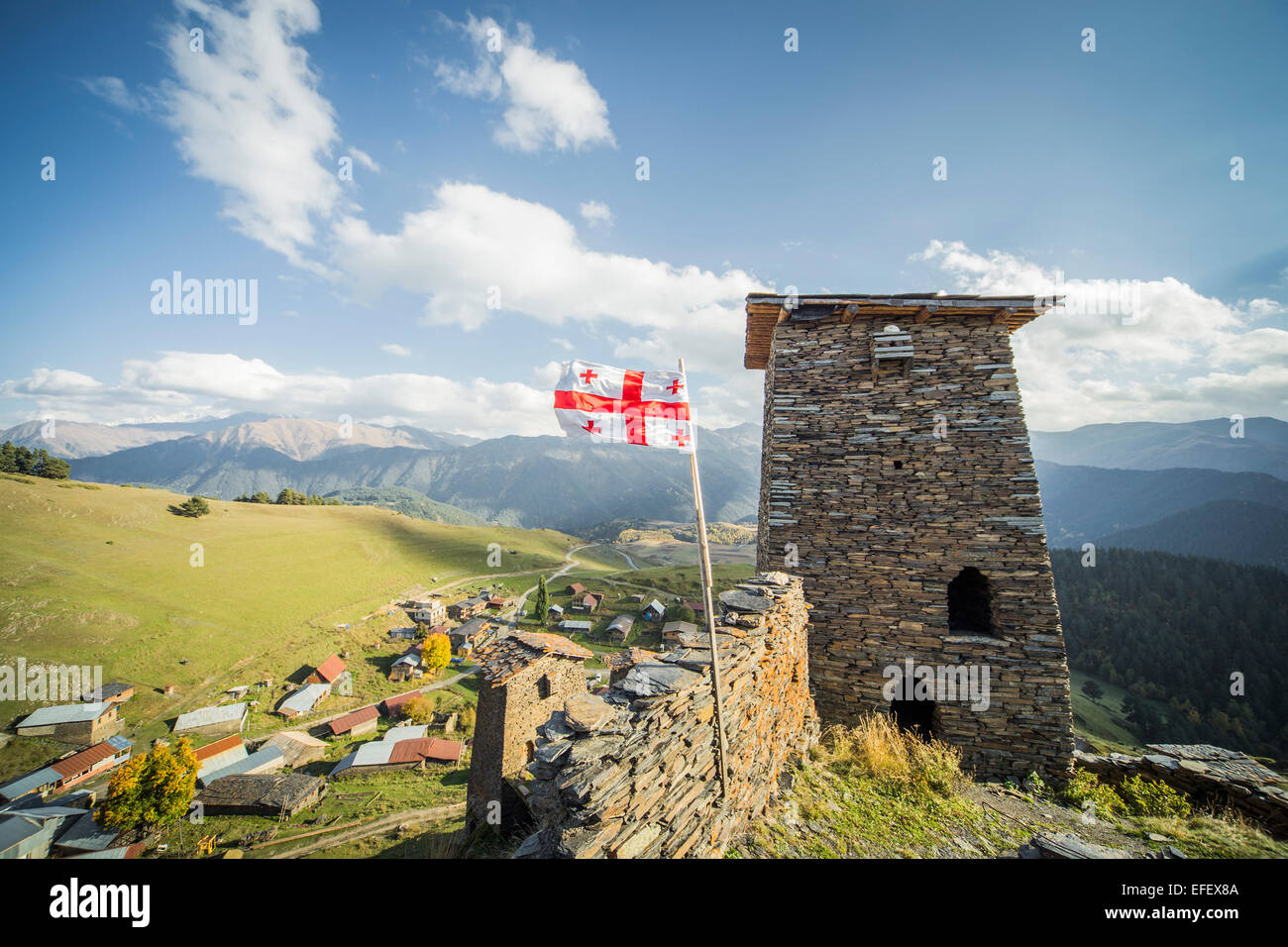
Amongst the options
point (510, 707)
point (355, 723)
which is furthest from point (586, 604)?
point (510, 707)

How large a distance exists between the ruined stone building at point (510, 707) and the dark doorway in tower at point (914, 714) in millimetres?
8042

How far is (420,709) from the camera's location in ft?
137

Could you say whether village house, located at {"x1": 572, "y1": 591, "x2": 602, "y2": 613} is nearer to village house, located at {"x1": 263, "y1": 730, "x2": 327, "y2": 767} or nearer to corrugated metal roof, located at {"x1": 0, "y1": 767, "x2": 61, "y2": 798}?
village house, located at {"x1": 263, "y1": 730, "x2": 327, "y2": 767}

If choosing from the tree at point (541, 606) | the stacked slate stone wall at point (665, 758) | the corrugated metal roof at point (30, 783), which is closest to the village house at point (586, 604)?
the tree at point (541, 606)

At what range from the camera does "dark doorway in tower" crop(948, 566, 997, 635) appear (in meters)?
10.2

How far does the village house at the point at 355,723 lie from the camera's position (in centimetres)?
3991

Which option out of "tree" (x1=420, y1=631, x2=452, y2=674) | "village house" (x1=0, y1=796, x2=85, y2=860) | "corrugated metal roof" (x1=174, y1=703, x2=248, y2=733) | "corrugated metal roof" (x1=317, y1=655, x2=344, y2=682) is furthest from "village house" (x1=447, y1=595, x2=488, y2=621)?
"village house" (x1=0, y1=796, x2=85, y2=860)

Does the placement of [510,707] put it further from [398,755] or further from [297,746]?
[297,746]

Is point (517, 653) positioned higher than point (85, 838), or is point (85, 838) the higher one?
point (517, 653)

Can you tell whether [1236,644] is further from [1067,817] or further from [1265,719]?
[1067,817]

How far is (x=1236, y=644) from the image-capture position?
236 feet

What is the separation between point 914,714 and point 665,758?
893cm
